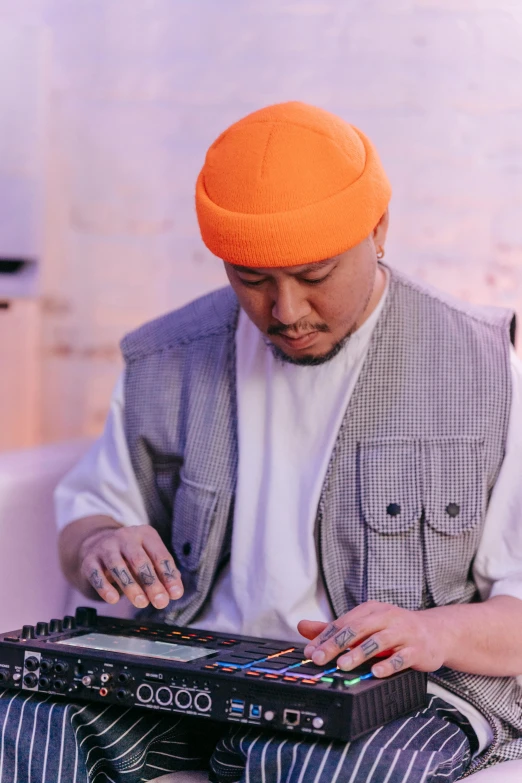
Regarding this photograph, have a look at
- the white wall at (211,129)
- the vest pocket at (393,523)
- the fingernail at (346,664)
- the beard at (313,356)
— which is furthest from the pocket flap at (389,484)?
the white wall at (211,129)

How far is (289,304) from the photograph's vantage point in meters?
1.42

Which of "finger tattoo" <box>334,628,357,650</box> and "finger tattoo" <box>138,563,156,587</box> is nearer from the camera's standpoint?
"finger tattoo" <box>334,628,357,650</box>

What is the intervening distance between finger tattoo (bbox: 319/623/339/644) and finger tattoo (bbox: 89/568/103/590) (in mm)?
331

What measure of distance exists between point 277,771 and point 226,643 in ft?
0.71

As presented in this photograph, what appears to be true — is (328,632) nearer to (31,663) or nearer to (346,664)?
(346,664)

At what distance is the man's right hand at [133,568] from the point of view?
1.39m

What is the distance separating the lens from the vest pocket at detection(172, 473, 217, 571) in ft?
5.24

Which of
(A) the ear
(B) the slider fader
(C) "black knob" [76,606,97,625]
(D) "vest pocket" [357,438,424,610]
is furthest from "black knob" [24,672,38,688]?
(A) the ear

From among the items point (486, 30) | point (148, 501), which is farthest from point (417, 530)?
point (486, 30)

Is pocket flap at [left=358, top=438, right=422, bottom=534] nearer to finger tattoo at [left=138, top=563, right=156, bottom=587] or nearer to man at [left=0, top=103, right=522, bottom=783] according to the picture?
man at [left=0, top=103, right=522, bottom=783]

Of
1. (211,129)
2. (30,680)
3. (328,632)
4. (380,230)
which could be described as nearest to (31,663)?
(30,680)

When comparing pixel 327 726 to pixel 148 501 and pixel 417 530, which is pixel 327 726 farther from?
pixel 148 501

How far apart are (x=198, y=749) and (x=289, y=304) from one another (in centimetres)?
59

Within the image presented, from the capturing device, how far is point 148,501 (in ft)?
5.65
